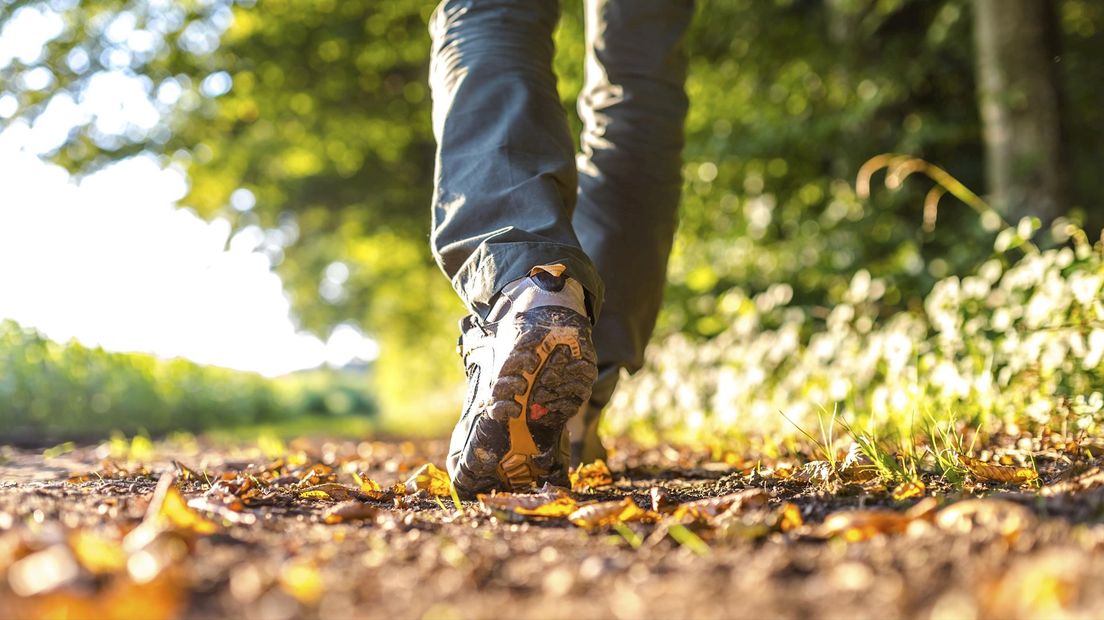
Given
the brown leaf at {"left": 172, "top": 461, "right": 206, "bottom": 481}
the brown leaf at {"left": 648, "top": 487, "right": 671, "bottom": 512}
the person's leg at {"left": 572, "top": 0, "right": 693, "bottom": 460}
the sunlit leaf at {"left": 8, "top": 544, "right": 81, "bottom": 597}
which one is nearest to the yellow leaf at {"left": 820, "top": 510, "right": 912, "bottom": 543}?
the brown leaf at {"left": 648, "top": 487, "right": 671, "bottom": 512}

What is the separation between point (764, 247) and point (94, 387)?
16.2 feet

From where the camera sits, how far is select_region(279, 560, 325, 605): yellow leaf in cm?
80

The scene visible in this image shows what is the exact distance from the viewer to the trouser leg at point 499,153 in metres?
1.57

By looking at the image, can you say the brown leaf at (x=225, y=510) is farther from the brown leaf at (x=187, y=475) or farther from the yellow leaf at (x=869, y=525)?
the yellow leaf at (x=869, y=525)

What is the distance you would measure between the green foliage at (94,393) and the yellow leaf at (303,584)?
453 centimetres

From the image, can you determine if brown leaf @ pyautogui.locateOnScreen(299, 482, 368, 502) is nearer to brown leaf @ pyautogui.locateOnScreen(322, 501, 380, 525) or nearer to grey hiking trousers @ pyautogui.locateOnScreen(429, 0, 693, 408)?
brown leaf @ pyautogui.locateOnScreen(322, 501, 380, 525)

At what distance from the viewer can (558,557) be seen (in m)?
1.02

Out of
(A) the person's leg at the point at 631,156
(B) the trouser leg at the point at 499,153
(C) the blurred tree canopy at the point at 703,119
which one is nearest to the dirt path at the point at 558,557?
(B) the trouser leg at the point at 499,153

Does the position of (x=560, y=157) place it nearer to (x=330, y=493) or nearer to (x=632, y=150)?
(x=632, y=150)

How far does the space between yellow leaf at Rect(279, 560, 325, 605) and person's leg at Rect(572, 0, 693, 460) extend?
130cm

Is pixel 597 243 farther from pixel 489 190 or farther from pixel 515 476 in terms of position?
pixel 515 476

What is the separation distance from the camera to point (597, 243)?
7.04 feet

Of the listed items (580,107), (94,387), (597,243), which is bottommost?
(94,387)

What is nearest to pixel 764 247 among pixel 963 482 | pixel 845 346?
pixel 845 346
